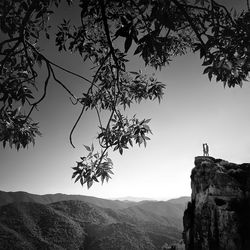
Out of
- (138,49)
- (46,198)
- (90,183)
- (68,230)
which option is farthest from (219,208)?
(46,198)

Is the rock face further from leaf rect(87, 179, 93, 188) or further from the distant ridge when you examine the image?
the distant ridge

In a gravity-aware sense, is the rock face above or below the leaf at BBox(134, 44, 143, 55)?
below

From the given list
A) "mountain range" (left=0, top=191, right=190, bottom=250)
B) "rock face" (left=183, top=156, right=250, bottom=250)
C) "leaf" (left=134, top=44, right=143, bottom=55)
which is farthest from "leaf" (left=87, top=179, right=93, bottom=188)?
"mountain range" (left=0, top=191, right=190, bottom=250)

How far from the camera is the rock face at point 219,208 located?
17.4 m

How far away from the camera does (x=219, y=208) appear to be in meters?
18.2

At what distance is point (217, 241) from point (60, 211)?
68.6 m

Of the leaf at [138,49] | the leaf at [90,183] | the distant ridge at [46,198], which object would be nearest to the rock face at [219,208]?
the leaf at [90,183]

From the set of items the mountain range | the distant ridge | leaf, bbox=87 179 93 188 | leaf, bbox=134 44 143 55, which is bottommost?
the mountain range

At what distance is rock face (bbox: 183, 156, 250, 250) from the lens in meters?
17.4

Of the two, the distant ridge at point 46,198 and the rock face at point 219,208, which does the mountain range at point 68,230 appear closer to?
the rock face at point 219,208

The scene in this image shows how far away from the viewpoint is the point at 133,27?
5.74 feet

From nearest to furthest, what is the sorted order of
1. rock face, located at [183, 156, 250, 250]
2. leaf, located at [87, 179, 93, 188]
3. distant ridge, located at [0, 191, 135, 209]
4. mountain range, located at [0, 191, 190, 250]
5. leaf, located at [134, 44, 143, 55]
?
leaf, located at [134, 44, 143, 55]
leaf, located at [87, 179, 93, 188]
rock face, located at [183, 156, 250, 250]
mountain range, located at [0, 191, 190, 250]
distant ridge, located at [0, 191, 135, 209]

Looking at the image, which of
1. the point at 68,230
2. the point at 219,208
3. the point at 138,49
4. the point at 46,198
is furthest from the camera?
the point at 46,198

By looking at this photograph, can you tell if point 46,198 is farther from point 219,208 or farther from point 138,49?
point 138,49
